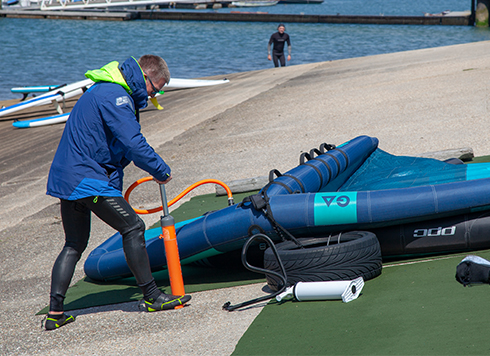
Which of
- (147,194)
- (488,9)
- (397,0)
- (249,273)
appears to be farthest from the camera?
(397,0)

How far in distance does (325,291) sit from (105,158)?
1.93m

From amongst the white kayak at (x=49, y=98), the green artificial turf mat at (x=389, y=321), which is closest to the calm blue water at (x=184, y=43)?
the white kayak at (x=49, y=98)

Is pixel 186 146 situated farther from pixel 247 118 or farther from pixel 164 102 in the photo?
pixel 164 102

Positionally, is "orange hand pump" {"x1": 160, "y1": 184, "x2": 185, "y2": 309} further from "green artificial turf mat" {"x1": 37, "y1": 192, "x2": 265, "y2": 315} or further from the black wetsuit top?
the black wetsuit top

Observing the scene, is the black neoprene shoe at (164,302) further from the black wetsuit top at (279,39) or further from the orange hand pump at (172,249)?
the black wetsuit top at (279,39)

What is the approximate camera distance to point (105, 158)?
154 inches

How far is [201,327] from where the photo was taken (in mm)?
3816

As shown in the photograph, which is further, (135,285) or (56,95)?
(56,95)

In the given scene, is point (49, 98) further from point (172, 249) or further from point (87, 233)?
point (172, 249)

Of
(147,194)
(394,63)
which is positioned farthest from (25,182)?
(394,63)

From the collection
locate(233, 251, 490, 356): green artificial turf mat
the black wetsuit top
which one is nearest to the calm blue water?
the black wetsuit top

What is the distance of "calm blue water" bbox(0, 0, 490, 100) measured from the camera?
31281mm

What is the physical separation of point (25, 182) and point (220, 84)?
10901 millimetres

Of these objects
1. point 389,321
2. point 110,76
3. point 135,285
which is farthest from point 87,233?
point 389,321
